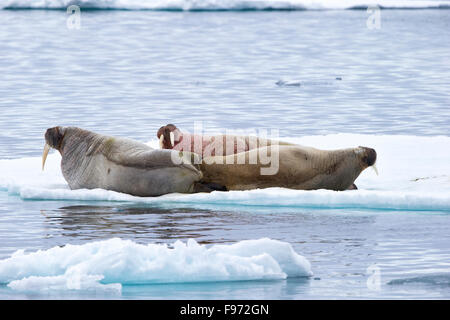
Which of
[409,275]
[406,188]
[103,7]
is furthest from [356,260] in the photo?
[103,7]

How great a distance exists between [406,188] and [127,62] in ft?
66.0

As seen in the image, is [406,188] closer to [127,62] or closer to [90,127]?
[90,127]

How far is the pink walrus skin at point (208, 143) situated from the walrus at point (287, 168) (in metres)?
0.30

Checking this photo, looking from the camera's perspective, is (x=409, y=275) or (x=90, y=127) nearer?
(x=409, y=275)

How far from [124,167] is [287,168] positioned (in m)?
1.37

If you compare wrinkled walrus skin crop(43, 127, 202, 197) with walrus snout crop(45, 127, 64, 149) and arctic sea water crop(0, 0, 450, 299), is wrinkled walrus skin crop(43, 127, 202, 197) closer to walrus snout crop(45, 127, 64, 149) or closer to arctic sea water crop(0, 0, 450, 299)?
walrus snout crop(45, 127, 64, 149)

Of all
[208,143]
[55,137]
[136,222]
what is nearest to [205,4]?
[55,137]

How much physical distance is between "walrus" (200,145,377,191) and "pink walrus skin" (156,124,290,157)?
296mm

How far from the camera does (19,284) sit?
6.78 metres

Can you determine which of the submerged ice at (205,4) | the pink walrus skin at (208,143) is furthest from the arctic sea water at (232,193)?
the submerged ice at (205,4)

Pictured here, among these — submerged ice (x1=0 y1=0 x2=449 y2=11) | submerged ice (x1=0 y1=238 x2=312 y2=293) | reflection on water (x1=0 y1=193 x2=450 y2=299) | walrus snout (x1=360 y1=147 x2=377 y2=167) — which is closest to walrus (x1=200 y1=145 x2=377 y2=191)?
walrus snout (x1=360 y1=147 x2=377 y2=167)

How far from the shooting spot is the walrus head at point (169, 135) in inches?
414

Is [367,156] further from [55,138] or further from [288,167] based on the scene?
[55,138]

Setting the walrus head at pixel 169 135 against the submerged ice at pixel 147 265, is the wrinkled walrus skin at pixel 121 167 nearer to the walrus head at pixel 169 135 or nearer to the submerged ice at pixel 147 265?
the walrus head at pixel 169 135
